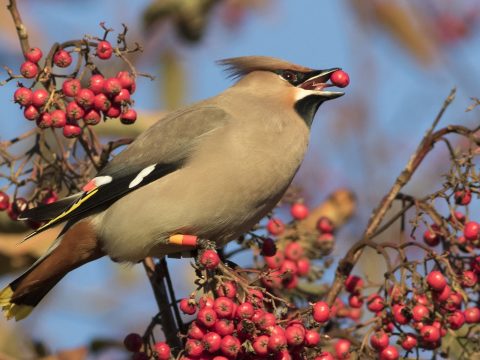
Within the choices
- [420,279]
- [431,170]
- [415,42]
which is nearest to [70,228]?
[420,279]

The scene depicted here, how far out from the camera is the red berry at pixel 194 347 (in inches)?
116

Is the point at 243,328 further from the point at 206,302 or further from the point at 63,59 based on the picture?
the point at 63,59

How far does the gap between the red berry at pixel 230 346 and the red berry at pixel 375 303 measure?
20.6 inches

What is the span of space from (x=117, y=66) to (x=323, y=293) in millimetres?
1151

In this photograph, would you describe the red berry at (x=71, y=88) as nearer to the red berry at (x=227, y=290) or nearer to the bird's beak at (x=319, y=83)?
the red berry at (x=227, y=290)

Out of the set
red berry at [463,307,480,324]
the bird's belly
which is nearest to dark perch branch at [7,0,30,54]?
the bird's belly

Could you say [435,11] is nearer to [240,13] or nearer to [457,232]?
[240,13]

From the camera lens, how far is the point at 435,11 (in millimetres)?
5680

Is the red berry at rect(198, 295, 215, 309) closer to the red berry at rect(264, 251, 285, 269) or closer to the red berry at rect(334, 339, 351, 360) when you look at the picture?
the red berry at rect(334, 339, 351, 360)

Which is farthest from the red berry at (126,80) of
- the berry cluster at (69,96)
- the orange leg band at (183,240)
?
the orange leg band at (183,240)

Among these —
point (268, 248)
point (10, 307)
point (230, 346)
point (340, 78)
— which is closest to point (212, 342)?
point (230, 346)

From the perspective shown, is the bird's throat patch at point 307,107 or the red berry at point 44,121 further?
the bird's throat patch at point 307,107

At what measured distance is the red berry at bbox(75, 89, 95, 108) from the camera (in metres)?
3.28

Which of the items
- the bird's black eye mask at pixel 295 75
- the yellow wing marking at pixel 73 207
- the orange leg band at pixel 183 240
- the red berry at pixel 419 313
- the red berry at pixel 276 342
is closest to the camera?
the red berry at pixel 276 342
